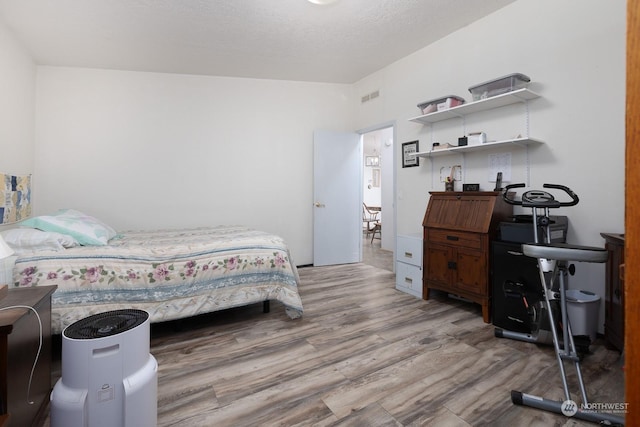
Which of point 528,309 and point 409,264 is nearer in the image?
point 528,309

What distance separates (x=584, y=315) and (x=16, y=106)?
210 inches

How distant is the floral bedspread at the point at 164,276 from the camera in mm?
2004

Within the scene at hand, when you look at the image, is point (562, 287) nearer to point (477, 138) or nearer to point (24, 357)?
point (477, 138)

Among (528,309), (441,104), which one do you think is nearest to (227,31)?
(441,104)

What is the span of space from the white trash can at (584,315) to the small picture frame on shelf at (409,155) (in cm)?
214

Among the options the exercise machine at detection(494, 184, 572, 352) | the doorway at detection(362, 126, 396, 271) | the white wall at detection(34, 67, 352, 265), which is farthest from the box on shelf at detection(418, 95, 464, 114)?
the white wall at detection(34, 67, 352, 265)

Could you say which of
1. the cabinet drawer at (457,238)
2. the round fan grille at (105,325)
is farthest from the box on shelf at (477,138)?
the round fan grille at (105,325)

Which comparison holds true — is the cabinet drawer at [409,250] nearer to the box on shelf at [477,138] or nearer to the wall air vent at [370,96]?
the box on shelf at [477,138]

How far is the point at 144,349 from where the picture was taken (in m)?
1.31

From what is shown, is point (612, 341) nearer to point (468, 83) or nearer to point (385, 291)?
point (385, 291)

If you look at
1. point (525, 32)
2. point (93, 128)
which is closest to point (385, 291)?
point (525, 32)

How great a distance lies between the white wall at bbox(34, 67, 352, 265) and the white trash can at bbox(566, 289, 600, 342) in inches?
127

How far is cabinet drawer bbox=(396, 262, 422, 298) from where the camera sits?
3229mm

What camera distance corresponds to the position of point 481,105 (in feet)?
9.42
